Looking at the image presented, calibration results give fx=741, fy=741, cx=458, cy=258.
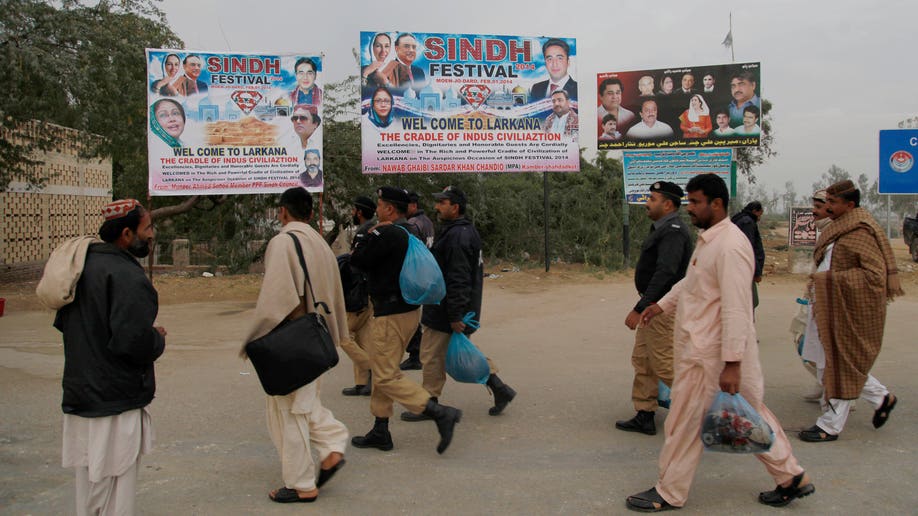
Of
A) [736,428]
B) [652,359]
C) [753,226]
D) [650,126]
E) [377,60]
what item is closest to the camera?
[736,428]

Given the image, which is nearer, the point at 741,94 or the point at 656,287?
the point at 656,287

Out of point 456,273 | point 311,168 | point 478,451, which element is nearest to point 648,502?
point 478,451

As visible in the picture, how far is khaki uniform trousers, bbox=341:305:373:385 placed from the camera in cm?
604

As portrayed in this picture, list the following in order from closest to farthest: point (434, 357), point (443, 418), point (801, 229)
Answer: point (443, 418), point (434, 357), point (801, 229)

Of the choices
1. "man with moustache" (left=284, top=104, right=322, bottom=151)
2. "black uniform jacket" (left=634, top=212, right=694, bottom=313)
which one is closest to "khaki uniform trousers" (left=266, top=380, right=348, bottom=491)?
"black uniform jacket" (left=634, top=212, right=694, bottom=313)

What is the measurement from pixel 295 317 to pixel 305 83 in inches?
366

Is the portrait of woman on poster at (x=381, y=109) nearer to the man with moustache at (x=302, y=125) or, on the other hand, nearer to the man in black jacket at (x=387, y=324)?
the man with moustache at (x=302, y=125)

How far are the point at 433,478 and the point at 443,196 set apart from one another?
6.71ft

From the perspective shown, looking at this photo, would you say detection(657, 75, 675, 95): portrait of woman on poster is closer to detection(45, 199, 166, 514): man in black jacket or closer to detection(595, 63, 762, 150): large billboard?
detection(595, 63, 762, 150): large billboard

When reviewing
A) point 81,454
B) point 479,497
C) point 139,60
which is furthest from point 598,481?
point 139,60

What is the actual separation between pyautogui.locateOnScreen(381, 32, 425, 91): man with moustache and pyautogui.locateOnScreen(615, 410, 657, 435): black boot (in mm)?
9237

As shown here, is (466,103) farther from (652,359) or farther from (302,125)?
(652,359)

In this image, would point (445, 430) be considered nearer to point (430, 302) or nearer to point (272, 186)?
point (430, 302)

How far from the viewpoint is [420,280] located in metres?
4.67
